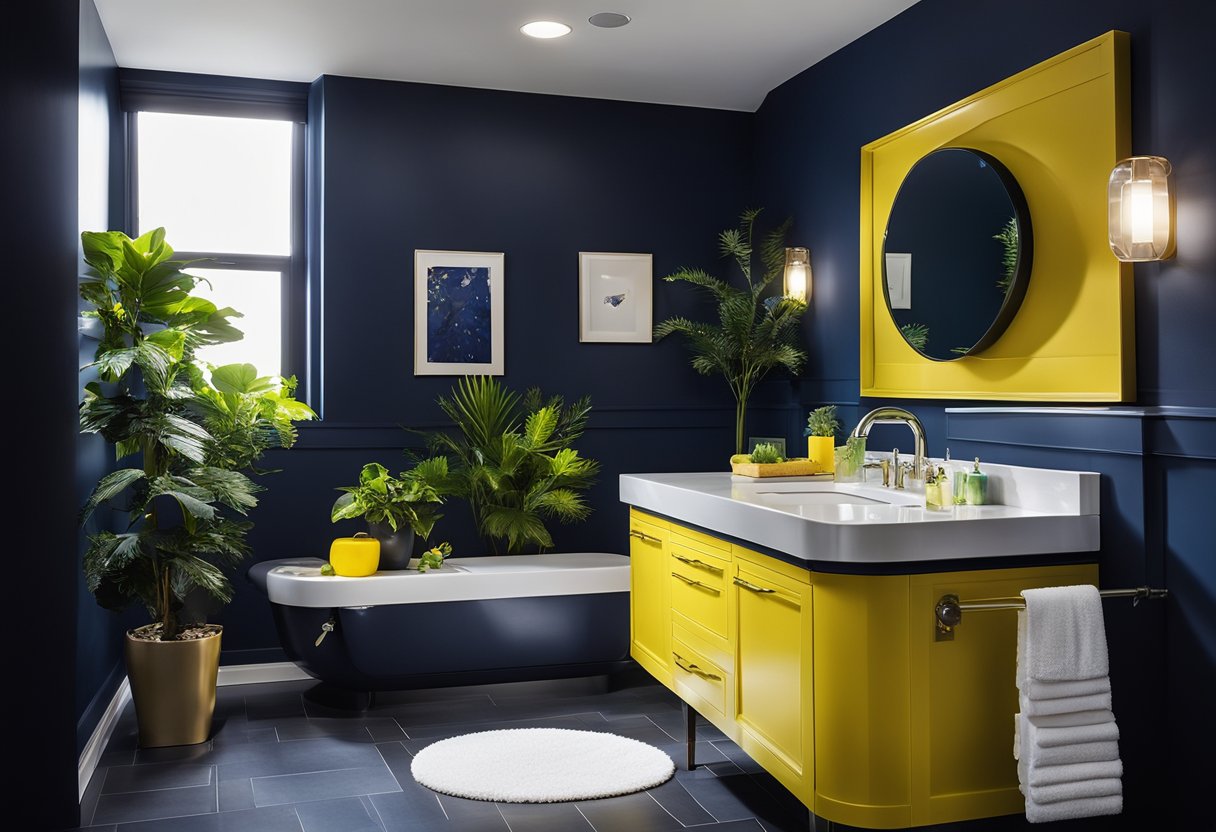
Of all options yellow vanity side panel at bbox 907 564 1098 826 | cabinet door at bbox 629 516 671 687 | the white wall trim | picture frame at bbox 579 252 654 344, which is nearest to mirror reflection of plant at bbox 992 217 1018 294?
yellow vanity side panel at bbox 907 564 1098 826

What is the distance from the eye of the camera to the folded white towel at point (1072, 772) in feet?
7.61

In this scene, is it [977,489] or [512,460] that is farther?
[512,460]

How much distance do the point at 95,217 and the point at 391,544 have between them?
5.24 ft

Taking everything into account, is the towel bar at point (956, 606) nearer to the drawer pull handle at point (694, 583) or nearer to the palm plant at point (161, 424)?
the drawer pull handle at point (694, 583)

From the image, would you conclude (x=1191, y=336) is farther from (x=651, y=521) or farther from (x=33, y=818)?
(x=33, y=818)

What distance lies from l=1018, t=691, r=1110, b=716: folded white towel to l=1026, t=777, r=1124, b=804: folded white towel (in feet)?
0.51

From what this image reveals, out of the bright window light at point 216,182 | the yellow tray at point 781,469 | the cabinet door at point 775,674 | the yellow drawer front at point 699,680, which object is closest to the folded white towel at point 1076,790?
the cabinet door at point 775,674

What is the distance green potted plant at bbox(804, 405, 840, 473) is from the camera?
12.3 feet

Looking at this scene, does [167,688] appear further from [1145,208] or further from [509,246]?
[1145,208]

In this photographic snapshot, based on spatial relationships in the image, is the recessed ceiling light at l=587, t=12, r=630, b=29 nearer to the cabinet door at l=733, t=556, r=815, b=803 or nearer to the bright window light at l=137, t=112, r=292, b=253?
the bright window light at l=137, t=112, r=292, b=253

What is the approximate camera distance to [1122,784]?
2.55m

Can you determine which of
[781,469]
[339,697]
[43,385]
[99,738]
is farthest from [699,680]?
[99,738]

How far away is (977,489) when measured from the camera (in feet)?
9.35

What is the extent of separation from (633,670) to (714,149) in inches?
95.0
